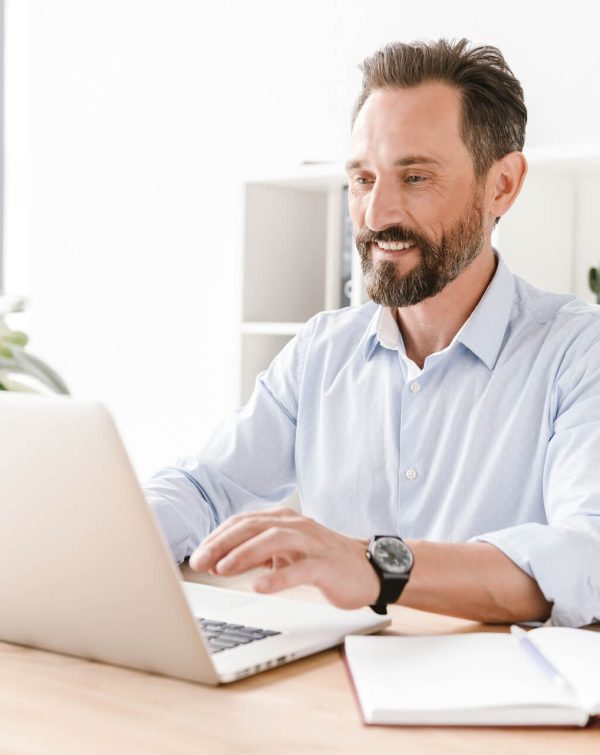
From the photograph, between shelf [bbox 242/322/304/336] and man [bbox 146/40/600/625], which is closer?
man [bbox 146/40/600/625]

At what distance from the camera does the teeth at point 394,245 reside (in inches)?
71.5

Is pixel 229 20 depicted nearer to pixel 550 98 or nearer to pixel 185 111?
pixel 185 111

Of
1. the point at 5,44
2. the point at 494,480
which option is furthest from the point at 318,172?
the point at 5,44

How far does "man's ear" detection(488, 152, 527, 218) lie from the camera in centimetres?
190

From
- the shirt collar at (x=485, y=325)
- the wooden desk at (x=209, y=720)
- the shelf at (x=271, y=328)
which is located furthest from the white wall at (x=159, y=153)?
the wooden desk at (x=209, y=720)

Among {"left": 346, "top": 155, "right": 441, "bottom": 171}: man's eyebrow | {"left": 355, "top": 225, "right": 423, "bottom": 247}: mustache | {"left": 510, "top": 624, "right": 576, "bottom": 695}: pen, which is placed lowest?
{"left": 510, "top": 624, "right": 576, "bottom": 695}: pen

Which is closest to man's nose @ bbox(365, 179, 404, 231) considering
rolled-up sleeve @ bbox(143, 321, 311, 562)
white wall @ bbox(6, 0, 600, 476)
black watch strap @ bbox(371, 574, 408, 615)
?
rolled-up sleeve @ bbox(143, 321, 311, 562)

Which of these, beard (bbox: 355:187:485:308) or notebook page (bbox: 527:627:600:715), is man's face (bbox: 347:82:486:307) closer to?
beard (bbox: 355:187:485:308)

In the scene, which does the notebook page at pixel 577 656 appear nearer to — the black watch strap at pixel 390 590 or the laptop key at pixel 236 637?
the black watch strap at pixel 390 590

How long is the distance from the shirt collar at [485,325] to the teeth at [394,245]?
112 millimetres

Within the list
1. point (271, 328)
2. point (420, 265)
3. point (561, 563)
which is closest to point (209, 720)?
point (561, 563)

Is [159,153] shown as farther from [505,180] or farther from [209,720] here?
[209,720]

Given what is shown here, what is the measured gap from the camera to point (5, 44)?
13.9 feet

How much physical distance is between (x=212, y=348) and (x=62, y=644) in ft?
8.55
